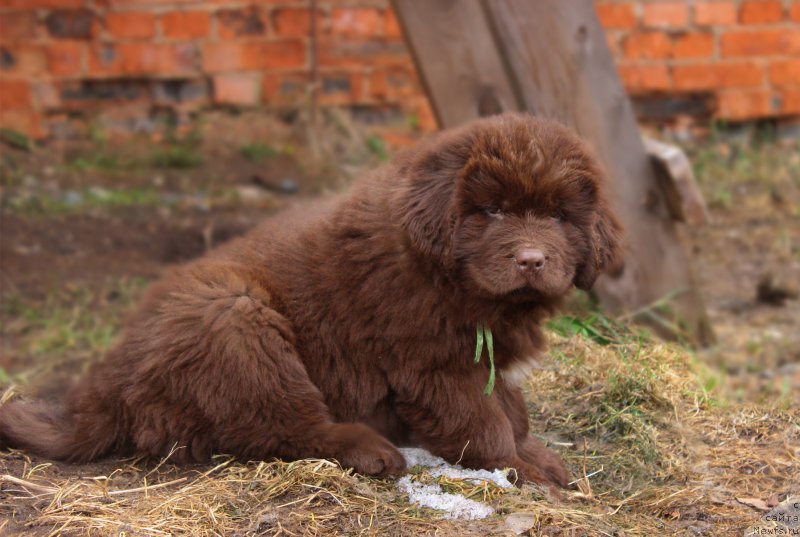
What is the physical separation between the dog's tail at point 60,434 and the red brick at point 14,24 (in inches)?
207

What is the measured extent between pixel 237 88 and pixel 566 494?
579 cm

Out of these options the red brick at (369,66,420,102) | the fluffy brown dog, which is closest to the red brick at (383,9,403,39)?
the red brick at (369,66,420,102)

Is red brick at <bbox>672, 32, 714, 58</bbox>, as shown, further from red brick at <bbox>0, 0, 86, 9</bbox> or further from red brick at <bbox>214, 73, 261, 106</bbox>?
red brick at <bbox>0, 0, 86, 9</bbox>

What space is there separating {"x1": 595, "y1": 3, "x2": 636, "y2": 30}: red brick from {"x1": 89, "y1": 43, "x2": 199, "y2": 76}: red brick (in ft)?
11.2

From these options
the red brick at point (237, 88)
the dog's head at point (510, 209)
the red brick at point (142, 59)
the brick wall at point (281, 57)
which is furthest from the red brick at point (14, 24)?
the dog's head at point (510, 209)

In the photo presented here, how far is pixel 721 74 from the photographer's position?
8766mm

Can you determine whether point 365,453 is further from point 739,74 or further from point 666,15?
point 739,74

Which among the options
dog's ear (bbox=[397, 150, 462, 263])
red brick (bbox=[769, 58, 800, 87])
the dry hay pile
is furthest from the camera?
red brick (bbox=[769, 58, 800, 87])

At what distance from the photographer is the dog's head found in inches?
131

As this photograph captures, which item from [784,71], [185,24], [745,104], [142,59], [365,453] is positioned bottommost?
[365,453]

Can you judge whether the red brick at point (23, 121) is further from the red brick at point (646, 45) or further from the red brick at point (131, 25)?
the red brick at point (646, 45)

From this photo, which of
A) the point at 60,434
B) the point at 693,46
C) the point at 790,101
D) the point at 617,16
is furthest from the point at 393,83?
the point at 60,434

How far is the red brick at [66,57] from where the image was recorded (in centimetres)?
828

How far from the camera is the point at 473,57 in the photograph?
5.44 meters
